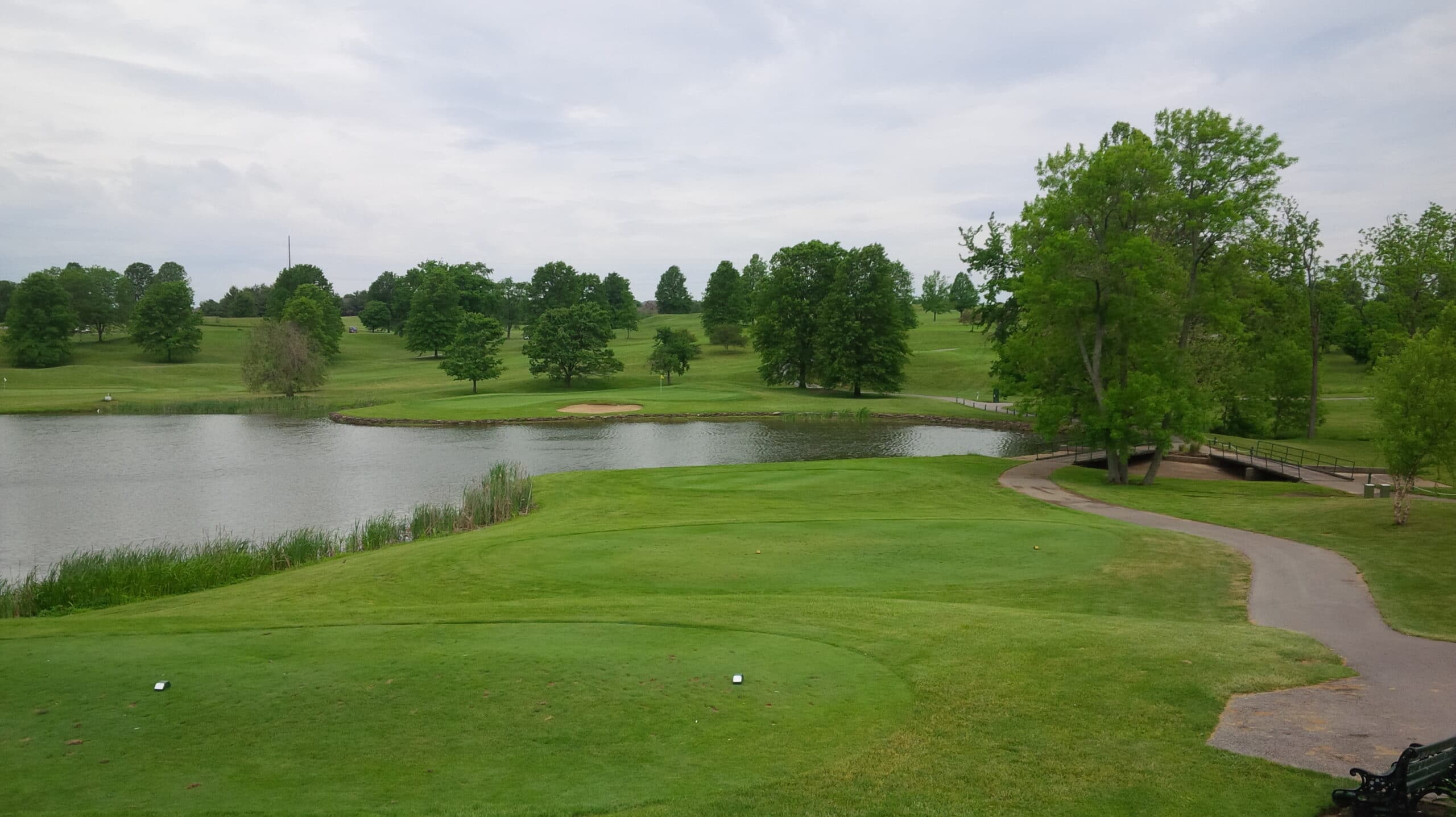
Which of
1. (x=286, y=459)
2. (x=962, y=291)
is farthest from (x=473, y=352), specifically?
(x=962, y=291)

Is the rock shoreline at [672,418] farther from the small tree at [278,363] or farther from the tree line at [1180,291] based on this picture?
the small tree at [278,363]

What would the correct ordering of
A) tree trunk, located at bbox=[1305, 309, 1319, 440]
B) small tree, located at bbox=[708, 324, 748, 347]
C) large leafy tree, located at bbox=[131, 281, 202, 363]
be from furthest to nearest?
small tree, located at bbox=[708, 324, 748, 347] < large leafy tree, located at bbox=[131, 281, 202, 363] < tree trunk, located at bbox=[1305, 309, 1319, 440]

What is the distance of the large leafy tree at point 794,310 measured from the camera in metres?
83.6

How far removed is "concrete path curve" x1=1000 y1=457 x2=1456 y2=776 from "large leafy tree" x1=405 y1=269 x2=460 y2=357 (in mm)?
106328

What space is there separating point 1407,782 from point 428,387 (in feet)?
286

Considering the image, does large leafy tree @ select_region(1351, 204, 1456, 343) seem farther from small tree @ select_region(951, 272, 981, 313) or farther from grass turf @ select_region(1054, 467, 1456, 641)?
small tree @ select_region(951, 272, 981, 313)

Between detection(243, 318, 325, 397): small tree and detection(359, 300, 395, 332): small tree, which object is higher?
detection(359, 300, 395, 332): small tree

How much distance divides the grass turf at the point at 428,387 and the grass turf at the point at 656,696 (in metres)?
49.9

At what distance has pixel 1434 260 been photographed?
4525cm

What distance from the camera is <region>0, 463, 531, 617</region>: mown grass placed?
18.5 m

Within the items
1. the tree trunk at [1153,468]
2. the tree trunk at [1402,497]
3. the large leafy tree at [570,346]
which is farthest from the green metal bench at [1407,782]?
the large leafy tree at [570,346]

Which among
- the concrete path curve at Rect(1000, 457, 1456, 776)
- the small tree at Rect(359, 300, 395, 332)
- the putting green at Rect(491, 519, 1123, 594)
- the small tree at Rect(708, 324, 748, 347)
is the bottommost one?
the putting green at Rect(491, 519, 1123, 594)

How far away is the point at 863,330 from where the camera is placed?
77.1 metres

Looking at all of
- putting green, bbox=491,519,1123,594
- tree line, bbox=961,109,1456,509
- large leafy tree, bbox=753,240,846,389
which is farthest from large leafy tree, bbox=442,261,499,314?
putting green, bbox=491,519,1123,594
